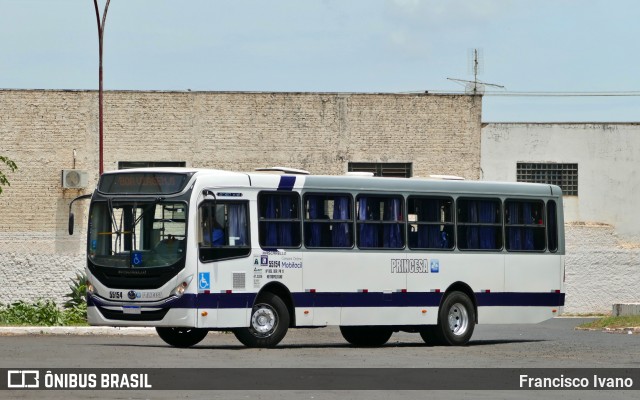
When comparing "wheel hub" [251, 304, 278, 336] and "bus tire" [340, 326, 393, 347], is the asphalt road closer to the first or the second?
"bus tire" [340, 326, 393, 347]

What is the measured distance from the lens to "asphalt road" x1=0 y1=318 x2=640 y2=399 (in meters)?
14.3

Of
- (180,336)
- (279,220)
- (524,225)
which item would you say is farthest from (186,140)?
(279,220)

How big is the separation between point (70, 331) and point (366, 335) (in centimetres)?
663

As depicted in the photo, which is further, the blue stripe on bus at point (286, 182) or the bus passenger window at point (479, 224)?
the bus passenger window at point (479, 224)

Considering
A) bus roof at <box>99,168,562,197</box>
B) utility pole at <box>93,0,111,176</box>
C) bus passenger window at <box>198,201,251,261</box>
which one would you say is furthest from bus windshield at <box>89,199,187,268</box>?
utility pole at <box>93,0,111,176</box>

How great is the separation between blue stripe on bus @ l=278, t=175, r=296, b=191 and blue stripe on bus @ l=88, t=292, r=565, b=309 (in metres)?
1.82

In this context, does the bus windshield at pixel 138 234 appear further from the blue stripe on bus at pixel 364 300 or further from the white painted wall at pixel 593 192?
the white painted wall at pixel 593 192

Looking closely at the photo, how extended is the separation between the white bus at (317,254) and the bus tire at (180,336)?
0.08 ft

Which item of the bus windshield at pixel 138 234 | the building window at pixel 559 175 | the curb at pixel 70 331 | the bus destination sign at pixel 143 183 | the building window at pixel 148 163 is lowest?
the curb at pixel 70 331

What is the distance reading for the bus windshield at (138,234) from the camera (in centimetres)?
2214

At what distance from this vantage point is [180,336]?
2406cm

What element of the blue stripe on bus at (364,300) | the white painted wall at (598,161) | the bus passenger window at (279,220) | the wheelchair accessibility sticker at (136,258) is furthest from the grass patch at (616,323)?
the wheelchair accessibility sticker at (136,258)

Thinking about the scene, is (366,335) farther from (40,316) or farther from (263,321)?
(40,316)
